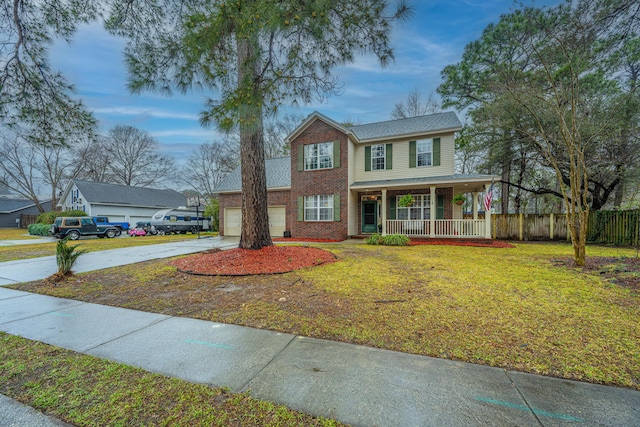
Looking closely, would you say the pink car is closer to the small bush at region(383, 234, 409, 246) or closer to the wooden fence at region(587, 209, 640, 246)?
the small bush at region(383, 234, 409, 246)

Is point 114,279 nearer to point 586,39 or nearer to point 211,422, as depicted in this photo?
point 211,422

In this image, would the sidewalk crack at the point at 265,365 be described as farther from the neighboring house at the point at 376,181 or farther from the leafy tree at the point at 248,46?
the neighboring house at the point at 376,181

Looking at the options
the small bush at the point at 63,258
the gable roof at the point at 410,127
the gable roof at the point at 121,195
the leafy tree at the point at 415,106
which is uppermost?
the leafy tree at the point at 415,106

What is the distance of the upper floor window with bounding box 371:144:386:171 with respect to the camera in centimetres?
1423

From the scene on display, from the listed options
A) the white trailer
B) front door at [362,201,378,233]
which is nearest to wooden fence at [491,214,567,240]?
front door at [362,201,378,233]

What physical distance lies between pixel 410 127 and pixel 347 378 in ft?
46.1

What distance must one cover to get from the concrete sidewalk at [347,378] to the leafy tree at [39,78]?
385 centimetres

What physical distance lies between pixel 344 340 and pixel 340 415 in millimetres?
1079

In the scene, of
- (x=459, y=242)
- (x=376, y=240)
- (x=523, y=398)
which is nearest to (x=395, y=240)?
(x=376, y=240)

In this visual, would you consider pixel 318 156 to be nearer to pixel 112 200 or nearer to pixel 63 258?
pixel 63 258

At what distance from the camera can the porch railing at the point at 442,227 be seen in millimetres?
12359

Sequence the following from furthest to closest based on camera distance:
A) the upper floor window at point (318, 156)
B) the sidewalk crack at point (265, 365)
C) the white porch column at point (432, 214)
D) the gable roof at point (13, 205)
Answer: the gable roof at point (13, 205), the upper floor window at point (318, 156), the white porch column at point (432, 214), the sidewalk crack at point (265, 365)

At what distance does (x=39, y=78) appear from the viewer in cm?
499

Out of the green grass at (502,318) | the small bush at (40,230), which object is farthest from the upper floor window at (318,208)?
the small bush at (40,230)
